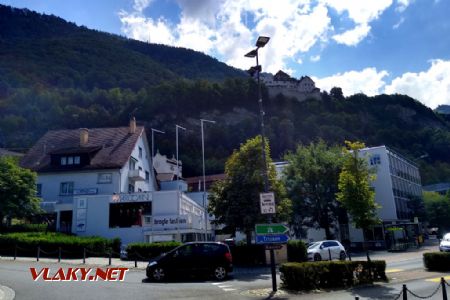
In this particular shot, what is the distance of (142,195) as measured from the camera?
115 ft

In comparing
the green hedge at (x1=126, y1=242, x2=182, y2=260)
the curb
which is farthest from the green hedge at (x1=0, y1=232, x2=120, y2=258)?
the curb

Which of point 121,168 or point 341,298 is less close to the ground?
point 121,168

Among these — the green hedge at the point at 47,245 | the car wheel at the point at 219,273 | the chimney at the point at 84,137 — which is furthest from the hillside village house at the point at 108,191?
the car wheel at the point at 219,273

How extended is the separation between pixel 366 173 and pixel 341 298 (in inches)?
354

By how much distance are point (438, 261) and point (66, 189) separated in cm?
3458

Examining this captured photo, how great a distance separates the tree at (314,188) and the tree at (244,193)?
18.3 metres

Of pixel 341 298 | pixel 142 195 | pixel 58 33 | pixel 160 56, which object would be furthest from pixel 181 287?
pixel 58 33

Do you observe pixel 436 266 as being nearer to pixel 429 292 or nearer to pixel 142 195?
pixel 429 292

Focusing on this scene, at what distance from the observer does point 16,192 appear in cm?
3188

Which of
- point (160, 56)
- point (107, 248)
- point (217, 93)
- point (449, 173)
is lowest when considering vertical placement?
point (107, 248)

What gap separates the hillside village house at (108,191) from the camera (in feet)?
111

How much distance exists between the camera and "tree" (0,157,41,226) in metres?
31.3

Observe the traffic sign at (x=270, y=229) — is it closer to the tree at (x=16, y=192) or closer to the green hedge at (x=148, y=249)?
the green hedge at (x=148, y=249)

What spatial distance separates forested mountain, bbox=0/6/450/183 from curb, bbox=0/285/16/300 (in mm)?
86901
